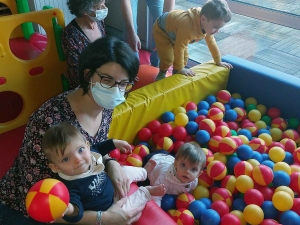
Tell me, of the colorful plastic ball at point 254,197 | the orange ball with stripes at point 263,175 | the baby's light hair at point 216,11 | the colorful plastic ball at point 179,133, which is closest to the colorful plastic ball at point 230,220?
the colorful plastic ball at point 254,197

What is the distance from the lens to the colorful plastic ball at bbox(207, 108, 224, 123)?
1943 millimetres

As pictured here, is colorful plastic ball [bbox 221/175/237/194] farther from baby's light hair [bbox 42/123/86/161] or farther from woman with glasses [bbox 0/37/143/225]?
baby's light hair [bbox 42/123/86/161]

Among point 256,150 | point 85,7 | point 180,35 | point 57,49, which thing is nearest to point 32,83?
point 57,49

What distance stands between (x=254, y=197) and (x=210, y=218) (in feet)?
0.76

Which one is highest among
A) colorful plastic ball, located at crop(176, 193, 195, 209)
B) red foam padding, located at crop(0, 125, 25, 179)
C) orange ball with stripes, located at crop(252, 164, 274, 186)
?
orange ball with stripes, located at crop(252, 164, 274, 186)

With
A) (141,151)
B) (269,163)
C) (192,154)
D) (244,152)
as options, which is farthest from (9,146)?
(269,163)

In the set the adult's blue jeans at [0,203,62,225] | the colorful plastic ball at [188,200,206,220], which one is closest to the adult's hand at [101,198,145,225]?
the adult's blue jeans at [0,203,62,225]

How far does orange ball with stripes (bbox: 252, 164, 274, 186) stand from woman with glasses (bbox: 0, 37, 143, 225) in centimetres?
61

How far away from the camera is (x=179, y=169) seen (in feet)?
4.87

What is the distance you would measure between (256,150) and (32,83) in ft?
4.54

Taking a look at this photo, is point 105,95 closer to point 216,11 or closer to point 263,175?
point 263,175

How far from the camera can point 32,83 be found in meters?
2.06

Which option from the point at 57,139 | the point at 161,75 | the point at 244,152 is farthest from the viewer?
the point at 161,75

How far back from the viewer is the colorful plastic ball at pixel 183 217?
1393 mm
